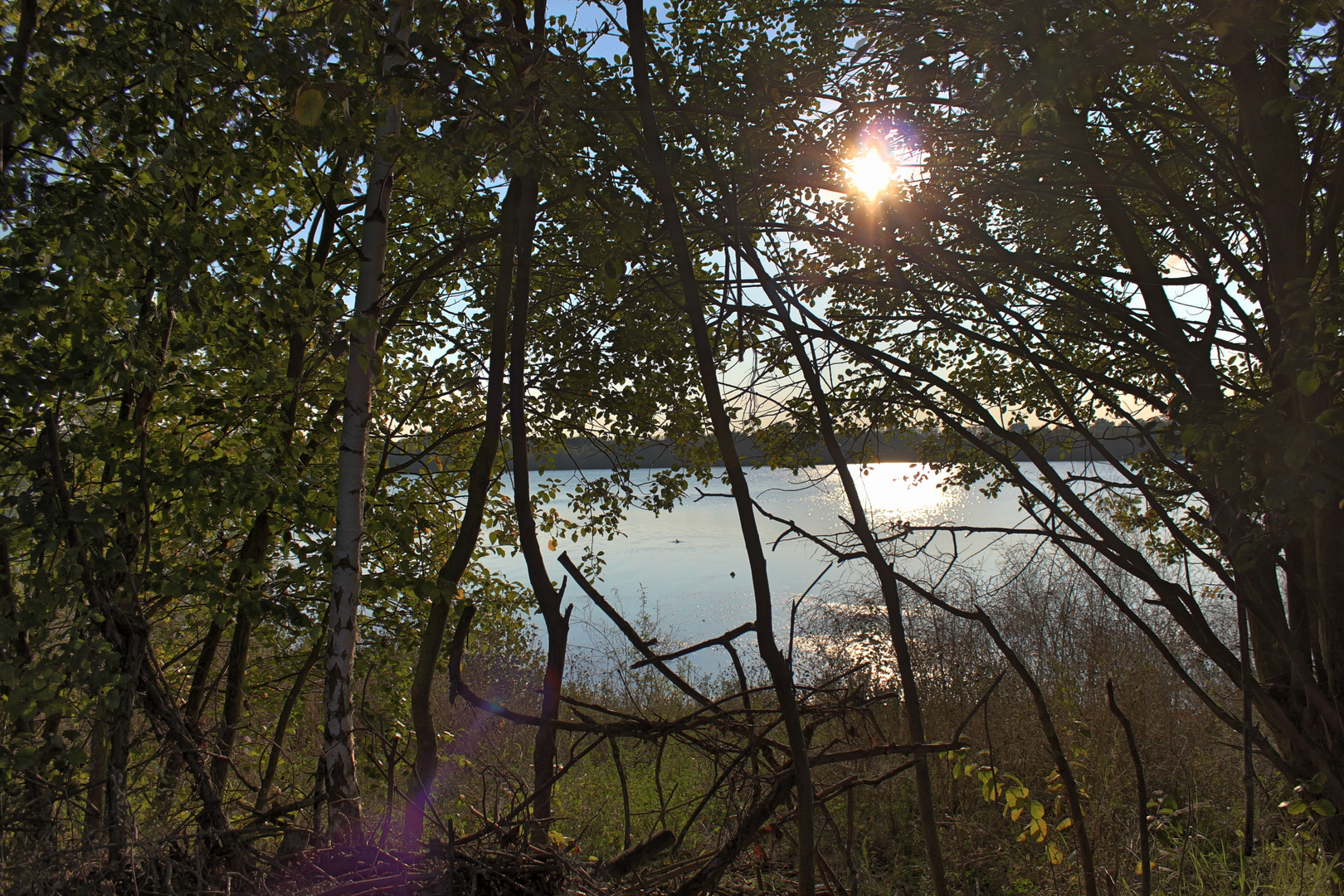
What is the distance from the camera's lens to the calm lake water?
43.2 feet

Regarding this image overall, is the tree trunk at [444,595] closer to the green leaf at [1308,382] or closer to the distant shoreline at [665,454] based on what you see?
the green leaf at [1308,382]

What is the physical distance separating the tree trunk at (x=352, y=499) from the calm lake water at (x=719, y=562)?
2.74m

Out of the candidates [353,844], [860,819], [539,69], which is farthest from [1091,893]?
[860,819]

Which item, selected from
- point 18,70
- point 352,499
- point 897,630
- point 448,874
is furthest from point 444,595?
point 18,70

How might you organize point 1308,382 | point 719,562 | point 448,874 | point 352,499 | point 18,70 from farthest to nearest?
1. point 719,562
2. point 352,499
3. point 18,70
4. point 1308,382
5. point 448,874

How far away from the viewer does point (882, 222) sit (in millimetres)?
2322

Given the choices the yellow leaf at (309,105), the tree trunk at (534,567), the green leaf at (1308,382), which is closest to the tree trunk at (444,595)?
the tree trunk at (534,567)

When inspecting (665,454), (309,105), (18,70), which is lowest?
(665,454)

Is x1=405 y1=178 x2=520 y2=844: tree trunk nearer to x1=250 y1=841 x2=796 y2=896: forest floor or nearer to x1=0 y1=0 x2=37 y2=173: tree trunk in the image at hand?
x1=250 y1=841 x2=796 y2=896: forest floor

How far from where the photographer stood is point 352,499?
2.95 m

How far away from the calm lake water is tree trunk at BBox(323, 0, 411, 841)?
2737mm

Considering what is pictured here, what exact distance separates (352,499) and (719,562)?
19.4m

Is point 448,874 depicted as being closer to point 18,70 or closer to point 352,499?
point 352,499

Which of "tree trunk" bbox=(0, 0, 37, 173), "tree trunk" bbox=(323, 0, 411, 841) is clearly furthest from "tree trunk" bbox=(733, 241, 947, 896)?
"tree trunk" bbox=(0, 0, 37, 173)
